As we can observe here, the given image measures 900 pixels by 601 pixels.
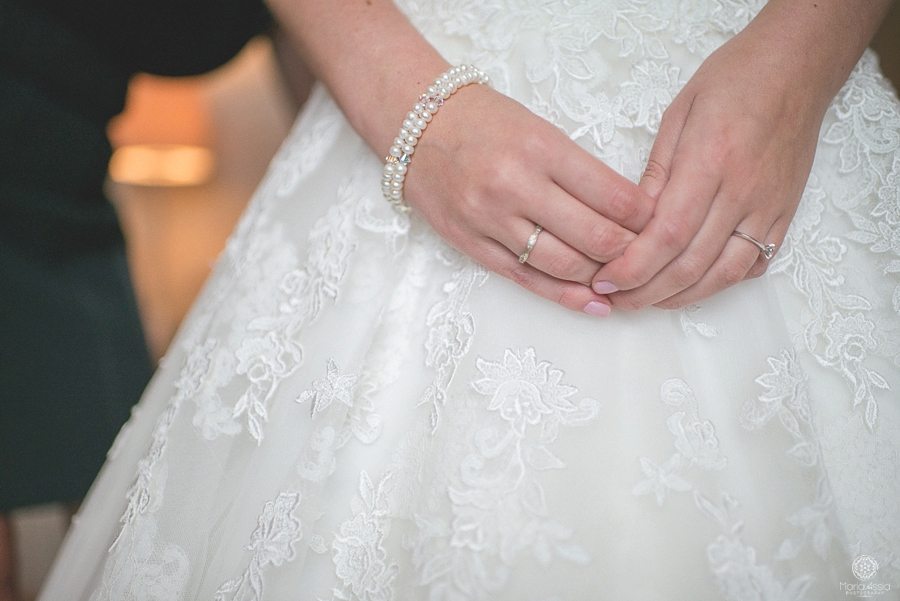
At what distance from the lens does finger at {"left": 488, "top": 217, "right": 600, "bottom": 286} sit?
0.56 meters

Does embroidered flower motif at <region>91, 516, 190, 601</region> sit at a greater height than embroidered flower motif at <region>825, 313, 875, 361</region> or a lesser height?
lesser

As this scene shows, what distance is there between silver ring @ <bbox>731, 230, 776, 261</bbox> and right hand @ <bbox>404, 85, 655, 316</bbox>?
0.08m

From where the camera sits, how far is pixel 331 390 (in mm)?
600

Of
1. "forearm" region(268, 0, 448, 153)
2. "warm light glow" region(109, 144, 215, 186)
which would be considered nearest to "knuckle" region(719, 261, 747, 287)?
"forearm" region(268, 0, 448, 153)

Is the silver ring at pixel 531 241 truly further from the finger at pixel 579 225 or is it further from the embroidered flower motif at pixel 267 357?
the embroidered flower motif at pixel 267 357

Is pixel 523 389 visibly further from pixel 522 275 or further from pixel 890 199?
pixel 890 199

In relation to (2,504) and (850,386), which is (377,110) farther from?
(2,504)

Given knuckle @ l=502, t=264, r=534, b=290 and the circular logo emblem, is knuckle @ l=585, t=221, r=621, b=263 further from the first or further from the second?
the circular logo emblem

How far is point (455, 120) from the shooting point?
60 centimetres

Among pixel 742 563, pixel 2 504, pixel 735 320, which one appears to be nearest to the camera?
pixel 742 563

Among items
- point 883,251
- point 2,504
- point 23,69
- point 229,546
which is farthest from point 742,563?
point 23,69

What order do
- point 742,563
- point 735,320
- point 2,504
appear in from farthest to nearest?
point 2,504, point 735,320, point 742,563

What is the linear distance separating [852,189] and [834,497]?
0.95 ft

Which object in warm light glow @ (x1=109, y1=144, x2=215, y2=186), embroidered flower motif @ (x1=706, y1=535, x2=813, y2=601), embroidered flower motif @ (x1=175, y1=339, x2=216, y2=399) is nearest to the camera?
embroidered flower motif @ (x1=706, y1=535, x2=813, y2=601)
